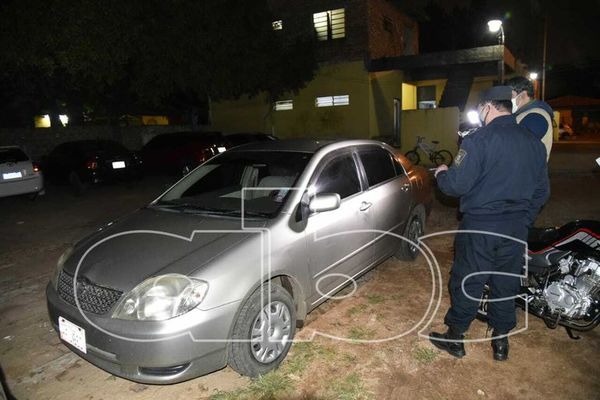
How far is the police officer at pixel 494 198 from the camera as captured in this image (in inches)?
112

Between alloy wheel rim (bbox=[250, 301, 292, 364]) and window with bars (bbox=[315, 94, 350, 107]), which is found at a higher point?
window with bars (bbox=[315, 94, 350, 107])

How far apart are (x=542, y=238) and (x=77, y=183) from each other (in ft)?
36.1

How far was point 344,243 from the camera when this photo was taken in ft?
12.2

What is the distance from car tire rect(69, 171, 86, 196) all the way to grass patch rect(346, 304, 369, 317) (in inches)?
372

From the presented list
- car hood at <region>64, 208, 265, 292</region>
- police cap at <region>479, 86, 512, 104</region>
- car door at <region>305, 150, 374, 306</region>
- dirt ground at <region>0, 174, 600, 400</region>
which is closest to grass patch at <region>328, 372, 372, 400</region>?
dirt ground at <region>0, 174, 600, 400</region>

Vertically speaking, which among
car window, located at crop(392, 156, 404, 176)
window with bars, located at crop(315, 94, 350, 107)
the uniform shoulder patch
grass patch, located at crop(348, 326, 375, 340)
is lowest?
grass patch, located at crop(348, 326, 375, 340)

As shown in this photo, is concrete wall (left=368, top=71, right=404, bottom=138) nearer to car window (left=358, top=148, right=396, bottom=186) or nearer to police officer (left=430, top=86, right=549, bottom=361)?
car window (left=358, top=148, right=396, bottom=186)

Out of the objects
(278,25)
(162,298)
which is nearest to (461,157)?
(162,298)

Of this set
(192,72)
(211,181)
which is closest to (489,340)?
(211,181)

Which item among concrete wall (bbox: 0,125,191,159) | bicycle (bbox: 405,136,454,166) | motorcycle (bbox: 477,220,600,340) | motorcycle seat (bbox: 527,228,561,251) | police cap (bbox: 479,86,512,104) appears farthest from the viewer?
concrete wall (bbox: 0,125,191,159)

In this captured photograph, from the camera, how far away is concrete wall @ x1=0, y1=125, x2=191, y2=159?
1562 centimetres

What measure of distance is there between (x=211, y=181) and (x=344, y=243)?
1.47 meters

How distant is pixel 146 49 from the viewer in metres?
11.4

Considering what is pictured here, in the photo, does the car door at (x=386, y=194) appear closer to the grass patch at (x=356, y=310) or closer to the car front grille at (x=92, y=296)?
the grass patch at (x=356, y=310)
